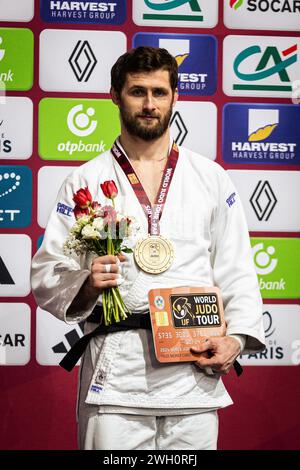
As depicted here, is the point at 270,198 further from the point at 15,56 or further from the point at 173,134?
the point at 15,56

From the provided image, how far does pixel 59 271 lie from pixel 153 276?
0.29 m

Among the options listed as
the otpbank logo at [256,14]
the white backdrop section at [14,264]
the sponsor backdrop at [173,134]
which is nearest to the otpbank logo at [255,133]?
the sponsor backdrop at [173,134]

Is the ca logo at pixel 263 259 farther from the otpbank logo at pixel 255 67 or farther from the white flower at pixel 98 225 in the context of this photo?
the white flower at pixel 98 225

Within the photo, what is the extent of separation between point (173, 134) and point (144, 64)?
1.01 m

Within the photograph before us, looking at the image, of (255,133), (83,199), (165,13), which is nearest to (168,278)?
(83,199)

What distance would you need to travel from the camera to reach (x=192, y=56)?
143 inches

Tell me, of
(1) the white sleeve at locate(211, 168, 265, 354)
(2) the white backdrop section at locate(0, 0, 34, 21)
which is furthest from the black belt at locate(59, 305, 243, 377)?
(2) the white backdrop section at locate(0, 0, 34, 21)

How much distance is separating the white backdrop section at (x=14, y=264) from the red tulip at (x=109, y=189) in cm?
121

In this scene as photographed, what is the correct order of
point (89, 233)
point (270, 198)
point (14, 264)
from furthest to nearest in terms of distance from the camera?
point (270, 198) < point (14, 264) < point (89, 233)

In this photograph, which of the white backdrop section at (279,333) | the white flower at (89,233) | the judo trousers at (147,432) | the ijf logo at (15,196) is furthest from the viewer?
the white backdrop section at (279,333)

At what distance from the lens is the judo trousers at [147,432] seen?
2447 millimetres

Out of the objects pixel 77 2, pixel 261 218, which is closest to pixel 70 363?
pixel 261 218

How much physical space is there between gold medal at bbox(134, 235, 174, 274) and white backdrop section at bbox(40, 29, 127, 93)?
1.26 meters

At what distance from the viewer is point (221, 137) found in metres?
3.65
